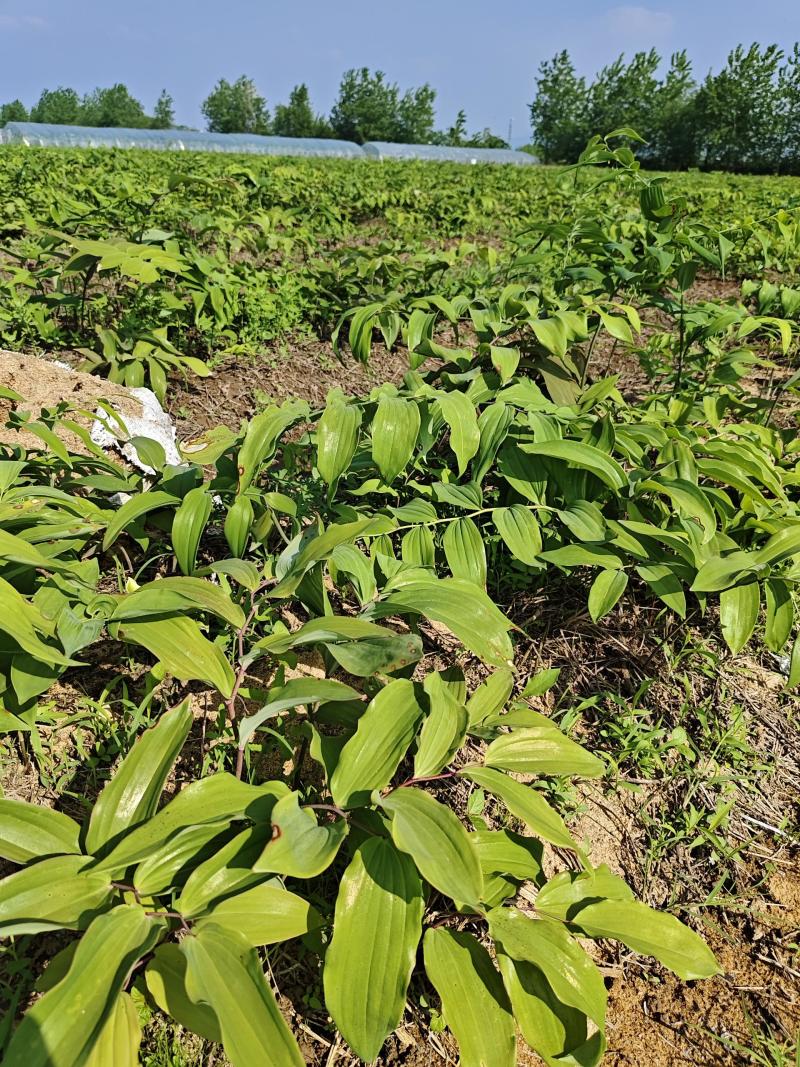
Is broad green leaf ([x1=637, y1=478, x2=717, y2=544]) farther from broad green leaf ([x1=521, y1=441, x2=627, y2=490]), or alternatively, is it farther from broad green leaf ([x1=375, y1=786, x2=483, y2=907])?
broad green leaf ([x1=375, y1=786, x2=483, y2=907])

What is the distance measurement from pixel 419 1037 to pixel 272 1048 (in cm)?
48

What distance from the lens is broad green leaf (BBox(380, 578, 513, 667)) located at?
1.21 meters

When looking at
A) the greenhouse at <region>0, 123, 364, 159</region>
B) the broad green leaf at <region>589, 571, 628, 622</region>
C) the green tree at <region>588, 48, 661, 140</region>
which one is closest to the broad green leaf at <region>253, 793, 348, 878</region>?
the broad green leaf at <region>589, 571, 628, 622</region>

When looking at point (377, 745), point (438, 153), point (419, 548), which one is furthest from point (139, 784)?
point (438, 153)

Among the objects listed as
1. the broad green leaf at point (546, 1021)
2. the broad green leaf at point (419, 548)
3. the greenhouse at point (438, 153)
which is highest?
the greenhouse at point (438, 153)

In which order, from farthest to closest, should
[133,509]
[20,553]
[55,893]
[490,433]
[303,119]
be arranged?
[303,119] < [490,433] < [133,509] < [20,553] < [55,893]

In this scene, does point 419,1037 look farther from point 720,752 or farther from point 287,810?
point 720,752

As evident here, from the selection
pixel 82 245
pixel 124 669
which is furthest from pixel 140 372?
pixel 124 669

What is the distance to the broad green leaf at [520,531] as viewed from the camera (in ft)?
5.18

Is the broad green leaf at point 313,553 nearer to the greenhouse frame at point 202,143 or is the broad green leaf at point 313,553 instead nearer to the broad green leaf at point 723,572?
the broad green leaf at point 723,572

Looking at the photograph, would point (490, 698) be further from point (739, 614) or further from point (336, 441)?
point (336, 441)

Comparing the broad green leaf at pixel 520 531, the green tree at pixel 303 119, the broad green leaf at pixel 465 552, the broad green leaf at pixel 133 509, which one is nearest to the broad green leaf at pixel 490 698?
the broad green leaf at pixel 465 552

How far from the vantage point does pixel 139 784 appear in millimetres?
991

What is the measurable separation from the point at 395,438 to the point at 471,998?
113 centimetres
